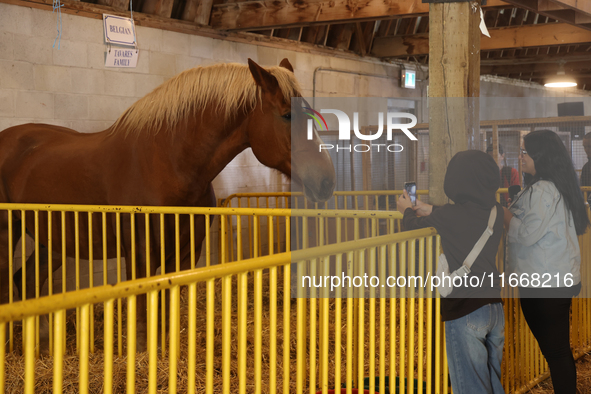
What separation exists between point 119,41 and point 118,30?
0.30 feet

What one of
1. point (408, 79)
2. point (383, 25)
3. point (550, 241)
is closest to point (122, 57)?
point (550, 241)

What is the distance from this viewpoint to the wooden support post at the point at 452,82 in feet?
7.33

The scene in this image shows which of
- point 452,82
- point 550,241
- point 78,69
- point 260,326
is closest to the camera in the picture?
point 260,326

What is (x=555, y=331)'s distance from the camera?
205 cm

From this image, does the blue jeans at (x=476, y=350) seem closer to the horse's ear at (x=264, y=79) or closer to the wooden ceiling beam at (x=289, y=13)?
the horse's ear at (x=264, y=79)

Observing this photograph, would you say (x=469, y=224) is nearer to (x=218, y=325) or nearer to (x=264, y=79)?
(x=264, y=79)

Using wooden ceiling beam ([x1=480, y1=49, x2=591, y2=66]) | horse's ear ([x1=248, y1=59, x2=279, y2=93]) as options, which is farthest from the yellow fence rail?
wooden ceiling beam ([x1=480, y1=49, x2=591, y2=66])

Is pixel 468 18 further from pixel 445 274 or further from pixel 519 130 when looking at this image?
pixel 519 130

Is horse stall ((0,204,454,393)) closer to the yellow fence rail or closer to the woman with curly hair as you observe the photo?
the yellow fence rail

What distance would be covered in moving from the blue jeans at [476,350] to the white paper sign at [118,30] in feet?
12.9

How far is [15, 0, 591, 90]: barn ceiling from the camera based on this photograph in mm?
4957

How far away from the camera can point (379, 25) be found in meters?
7.82

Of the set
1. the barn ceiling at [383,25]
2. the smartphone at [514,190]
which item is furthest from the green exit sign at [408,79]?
the smartphone at [514,190]

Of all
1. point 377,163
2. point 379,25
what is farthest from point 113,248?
point 379,25
